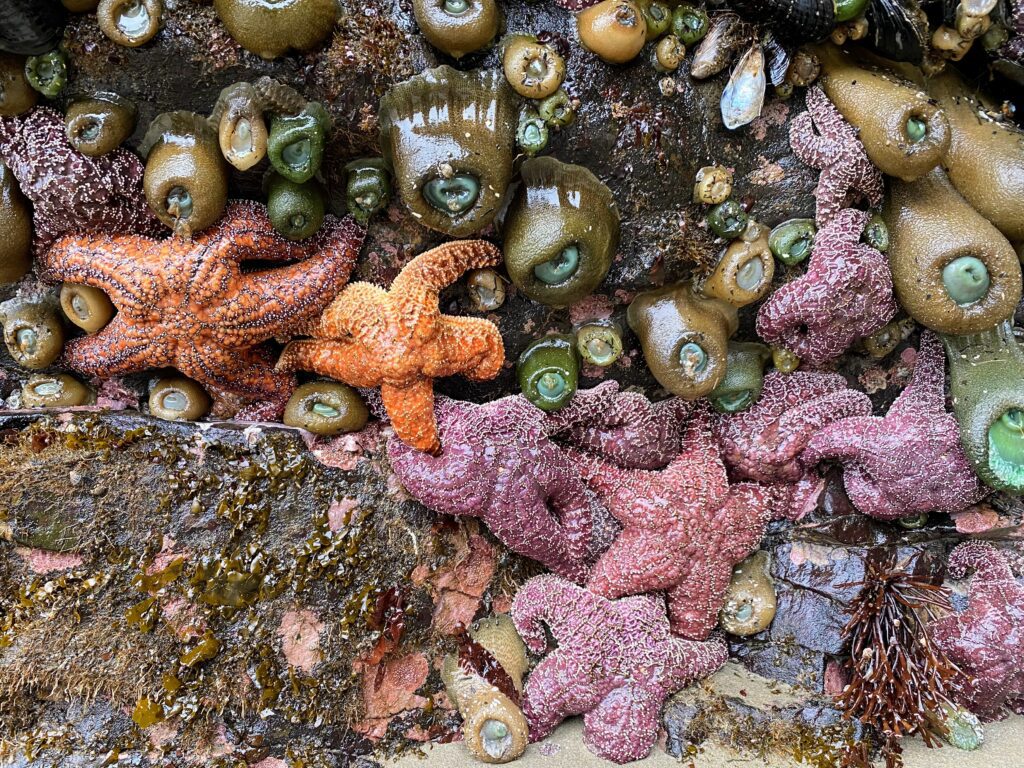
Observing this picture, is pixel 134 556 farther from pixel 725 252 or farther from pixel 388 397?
pixel 725 252

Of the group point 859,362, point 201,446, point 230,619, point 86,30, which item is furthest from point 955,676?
point 86,30

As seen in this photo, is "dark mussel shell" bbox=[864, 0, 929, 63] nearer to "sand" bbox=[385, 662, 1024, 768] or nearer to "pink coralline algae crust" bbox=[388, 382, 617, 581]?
"pink coralline algae crust" bbox=[388, 382, 617, 581]

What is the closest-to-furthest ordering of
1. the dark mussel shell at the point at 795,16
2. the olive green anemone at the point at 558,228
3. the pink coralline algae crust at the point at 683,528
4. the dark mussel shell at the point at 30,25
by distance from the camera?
the dark mussel shell at the point at 30,25 < the dark mussel shell at the point at 795,16 < the olive green anemone at the point at 558,228 < the pink coralline algae crust at the point at 683,528

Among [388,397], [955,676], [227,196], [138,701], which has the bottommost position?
[138,701]

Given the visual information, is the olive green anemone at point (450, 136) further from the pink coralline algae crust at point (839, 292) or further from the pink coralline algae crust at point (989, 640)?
the pink coralline algae crust at point (989, 640)

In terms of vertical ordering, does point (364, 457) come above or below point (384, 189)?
below

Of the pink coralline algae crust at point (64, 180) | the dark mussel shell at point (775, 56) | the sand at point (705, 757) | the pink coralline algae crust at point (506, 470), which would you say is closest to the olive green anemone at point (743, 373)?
the pink coralline algae crust at point (506, 470)
